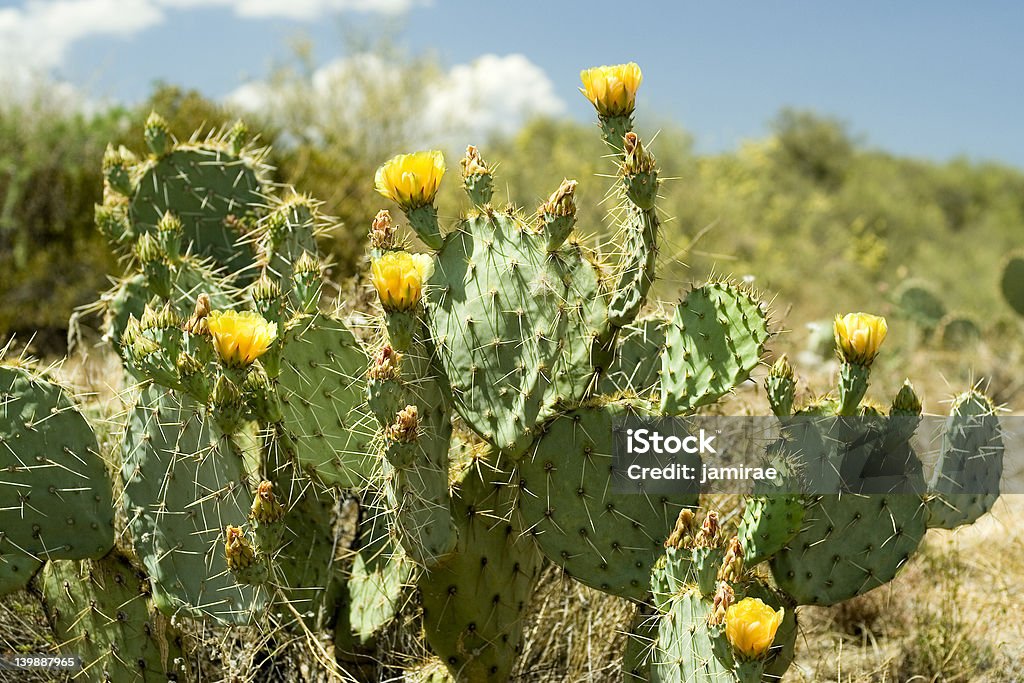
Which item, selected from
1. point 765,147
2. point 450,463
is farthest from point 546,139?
point 450,463

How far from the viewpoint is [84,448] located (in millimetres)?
2100

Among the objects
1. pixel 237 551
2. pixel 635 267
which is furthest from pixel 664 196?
pixel 237 551

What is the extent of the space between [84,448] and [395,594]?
0.75 m

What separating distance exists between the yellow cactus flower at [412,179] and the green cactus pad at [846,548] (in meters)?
1.06

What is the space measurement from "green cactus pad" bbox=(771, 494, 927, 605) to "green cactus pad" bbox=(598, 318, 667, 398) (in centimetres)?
55

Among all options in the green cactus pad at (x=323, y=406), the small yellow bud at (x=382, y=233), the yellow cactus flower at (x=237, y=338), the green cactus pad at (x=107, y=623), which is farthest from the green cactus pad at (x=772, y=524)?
the green cactus pad at (x=107, y=623)

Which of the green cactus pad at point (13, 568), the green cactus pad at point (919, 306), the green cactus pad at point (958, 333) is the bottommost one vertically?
the green cactus pad at point (13, 568)

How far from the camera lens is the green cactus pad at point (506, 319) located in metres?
1.84

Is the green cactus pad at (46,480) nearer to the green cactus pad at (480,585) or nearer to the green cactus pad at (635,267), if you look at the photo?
the green cactus pad at (480,585)

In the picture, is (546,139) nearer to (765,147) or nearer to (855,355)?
(765,147)

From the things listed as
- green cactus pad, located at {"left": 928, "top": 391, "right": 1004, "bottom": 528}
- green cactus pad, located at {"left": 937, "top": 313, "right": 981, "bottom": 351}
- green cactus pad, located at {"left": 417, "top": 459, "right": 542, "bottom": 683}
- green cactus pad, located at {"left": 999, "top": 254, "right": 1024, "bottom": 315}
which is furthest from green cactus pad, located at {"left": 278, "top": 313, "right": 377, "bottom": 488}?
green cactus pad, located at {"left": 937, "top": 313, "right": 981, "bottom": 351}

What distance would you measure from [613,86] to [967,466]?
3.78 ft

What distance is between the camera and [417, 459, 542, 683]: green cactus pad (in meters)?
1.99

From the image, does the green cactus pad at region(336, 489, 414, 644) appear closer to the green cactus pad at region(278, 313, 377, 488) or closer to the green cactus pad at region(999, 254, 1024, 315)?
the green cactus pad at region(278, 313, 377, 488)
